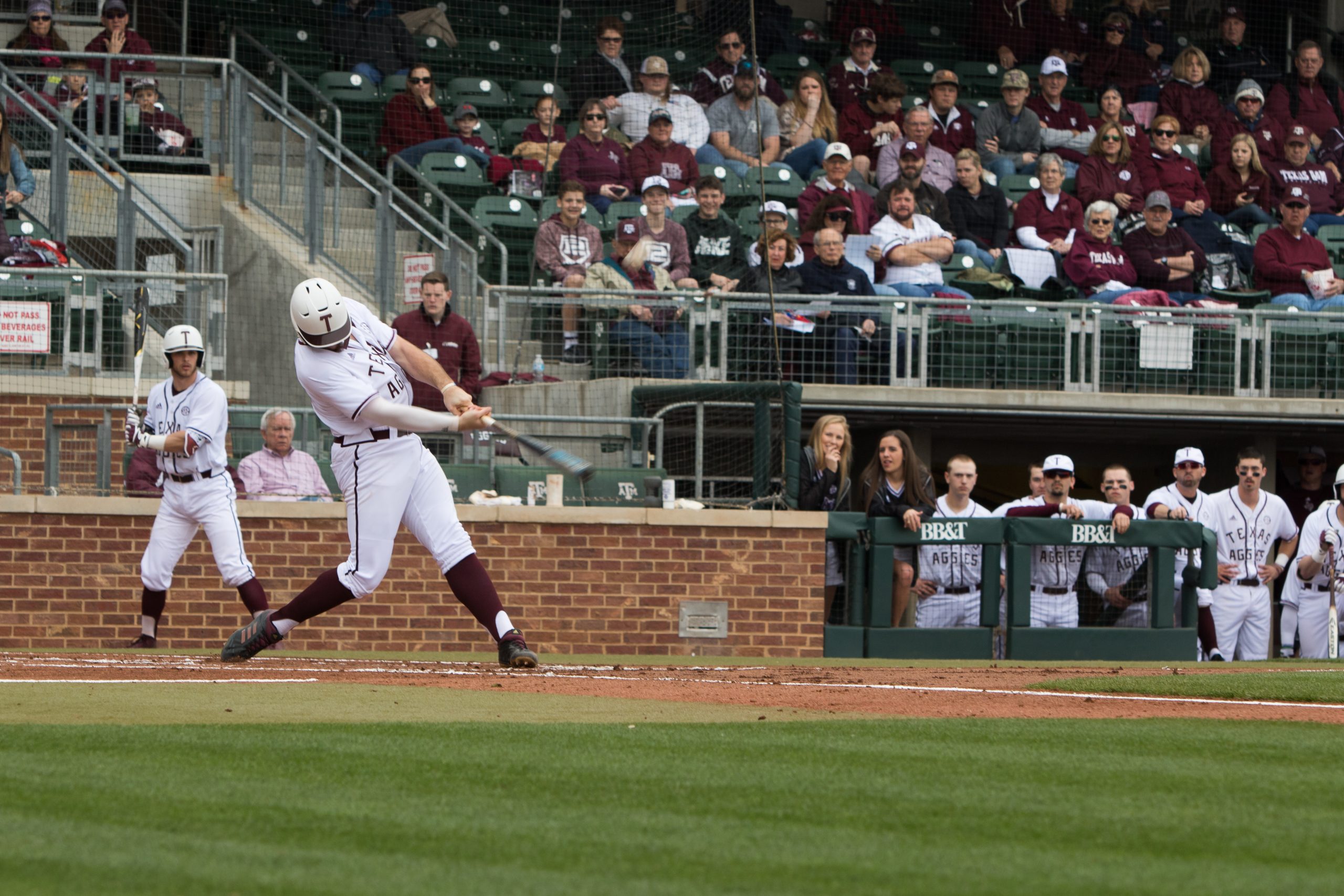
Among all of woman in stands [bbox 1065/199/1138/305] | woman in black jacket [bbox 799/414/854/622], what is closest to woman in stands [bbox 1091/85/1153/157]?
woman in stands [bbox 1065/199/1138/305]

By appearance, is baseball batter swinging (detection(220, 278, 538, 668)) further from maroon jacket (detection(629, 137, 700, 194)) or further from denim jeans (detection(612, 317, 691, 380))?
maroon jacket (detection(629, 137, 700, 194))

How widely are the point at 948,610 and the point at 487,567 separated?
3.25 metres

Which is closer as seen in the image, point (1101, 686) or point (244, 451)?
point (1101, 686)

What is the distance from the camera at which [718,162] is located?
17.2 meters

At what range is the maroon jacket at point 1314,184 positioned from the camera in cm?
1858

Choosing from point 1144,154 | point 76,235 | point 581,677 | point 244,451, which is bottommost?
point 581,677

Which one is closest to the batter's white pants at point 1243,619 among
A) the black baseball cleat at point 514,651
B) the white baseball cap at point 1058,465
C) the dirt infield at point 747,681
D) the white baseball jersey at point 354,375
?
the white baseball cap at point 1058,465

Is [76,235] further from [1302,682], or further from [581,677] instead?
[1302,682]

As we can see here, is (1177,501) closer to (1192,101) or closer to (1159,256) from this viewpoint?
(1159,256)

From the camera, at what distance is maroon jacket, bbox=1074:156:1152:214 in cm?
1748

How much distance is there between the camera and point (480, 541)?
1190cm

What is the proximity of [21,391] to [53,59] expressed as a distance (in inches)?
159

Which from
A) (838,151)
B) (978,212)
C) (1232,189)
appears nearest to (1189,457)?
(978,212)

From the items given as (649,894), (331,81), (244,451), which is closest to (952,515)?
(244,451)
